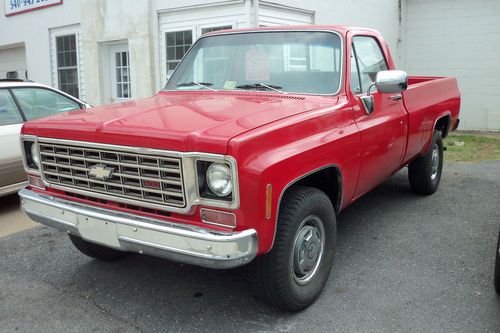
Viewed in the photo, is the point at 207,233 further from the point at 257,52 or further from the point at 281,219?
the point at 257,52

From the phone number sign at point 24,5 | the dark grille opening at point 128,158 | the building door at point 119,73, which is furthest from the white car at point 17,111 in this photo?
the phone number sign at point 24,5

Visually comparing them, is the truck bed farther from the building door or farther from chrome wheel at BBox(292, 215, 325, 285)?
the building door

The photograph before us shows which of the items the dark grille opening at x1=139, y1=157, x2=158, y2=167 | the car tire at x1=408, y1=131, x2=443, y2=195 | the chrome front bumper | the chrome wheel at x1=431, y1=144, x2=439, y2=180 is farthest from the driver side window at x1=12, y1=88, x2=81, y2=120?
the chrome wheel at x1=431, y1=144, x2=439, y2=180

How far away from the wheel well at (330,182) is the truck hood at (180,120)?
1.56ft

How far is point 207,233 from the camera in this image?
266cm

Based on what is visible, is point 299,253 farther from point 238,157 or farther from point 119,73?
point 119,73

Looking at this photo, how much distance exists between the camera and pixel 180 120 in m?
3.01

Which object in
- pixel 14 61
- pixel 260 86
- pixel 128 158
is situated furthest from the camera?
pixel 14 61

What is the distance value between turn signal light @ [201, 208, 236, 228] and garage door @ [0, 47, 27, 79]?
13143 millimetres

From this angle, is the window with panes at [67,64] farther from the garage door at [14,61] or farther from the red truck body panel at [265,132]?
the red truck body panel at [265,132]

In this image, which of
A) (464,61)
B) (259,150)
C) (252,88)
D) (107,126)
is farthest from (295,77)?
(464,61)

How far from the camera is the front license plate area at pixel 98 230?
293cm

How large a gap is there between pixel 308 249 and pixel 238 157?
998 millimetres

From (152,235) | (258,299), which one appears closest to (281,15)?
(258,299)
